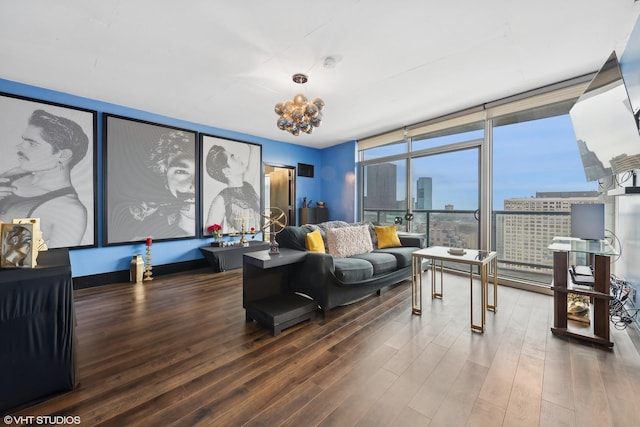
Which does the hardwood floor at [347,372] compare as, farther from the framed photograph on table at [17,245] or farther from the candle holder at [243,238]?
the candle holder at [243,238]

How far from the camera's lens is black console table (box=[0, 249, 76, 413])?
1364 millimetres

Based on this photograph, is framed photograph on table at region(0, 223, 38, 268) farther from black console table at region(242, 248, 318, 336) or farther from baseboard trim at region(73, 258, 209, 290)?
baseboard trim at region(73, 258, 209, 290)

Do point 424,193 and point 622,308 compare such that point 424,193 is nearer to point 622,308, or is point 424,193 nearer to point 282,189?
point 622,308

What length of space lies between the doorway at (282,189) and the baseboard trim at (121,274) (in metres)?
1.89

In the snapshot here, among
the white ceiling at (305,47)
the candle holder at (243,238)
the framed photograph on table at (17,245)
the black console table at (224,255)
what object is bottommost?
the black console table at (224,255)

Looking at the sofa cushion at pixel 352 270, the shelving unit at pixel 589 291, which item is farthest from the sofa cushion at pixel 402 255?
the shelving unit at pixel 589 291

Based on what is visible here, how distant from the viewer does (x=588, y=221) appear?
8.39 ft

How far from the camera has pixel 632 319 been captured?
237cm

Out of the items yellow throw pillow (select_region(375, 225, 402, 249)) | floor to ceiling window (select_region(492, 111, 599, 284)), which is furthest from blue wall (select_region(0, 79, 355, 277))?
floor to ceiling window (select_region(492, 111, 599, 284))

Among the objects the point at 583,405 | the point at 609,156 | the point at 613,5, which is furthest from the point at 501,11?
the point at 583,405

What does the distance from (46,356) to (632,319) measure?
14.7 feet

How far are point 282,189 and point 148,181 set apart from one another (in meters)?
2.96

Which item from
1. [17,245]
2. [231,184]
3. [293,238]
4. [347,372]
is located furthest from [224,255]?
[347,372]

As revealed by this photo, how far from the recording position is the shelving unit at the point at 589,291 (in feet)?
6.82
